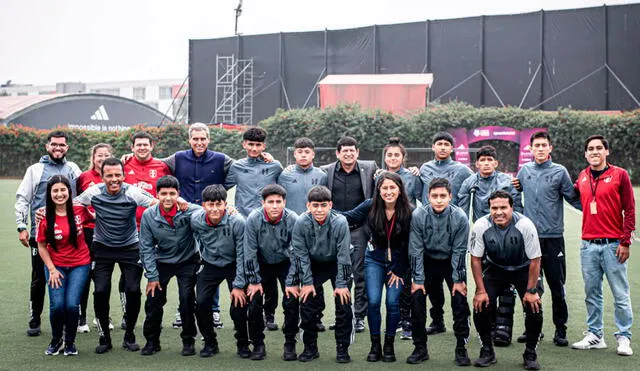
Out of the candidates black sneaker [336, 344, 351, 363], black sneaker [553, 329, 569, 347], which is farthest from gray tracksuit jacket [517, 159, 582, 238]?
black sneaker [336, 344, 351, 363]

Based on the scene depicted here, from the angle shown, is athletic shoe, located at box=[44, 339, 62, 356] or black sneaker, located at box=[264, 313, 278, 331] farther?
black sneaker, located at box=[264, 313, 278, 331]

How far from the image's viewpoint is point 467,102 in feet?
113

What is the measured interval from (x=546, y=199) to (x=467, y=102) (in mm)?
28714

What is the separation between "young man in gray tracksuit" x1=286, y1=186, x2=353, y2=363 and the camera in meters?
5.84

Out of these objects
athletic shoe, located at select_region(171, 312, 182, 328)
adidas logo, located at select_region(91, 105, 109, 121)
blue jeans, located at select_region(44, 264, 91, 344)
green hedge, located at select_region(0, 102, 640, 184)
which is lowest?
Result: athletic shoe, located at select_region(171, 312, 182, 328)

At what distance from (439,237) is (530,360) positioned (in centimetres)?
118

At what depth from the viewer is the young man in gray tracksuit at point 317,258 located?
5.84m

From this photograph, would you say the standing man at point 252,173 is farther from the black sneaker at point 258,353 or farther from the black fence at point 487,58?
the black fence at point 487,58

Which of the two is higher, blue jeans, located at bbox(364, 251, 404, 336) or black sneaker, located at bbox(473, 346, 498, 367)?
blue jeans, located at bbox(364, 251, 404, 336)

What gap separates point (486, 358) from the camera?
564cm

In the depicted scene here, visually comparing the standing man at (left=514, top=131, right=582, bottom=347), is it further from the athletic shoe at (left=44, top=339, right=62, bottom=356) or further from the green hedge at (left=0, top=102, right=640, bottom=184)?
the green hedge at (left=0, top=102, right=640, bottom=184)

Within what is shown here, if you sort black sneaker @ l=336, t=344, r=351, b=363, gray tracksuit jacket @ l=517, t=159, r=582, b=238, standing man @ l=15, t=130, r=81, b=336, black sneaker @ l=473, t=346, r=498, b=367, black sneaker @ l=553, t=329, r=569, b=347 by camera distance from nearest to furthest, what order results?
black sneaker @ l=473, t=346, r=498, b=367 → black sneaker @ l=336, t=344, r=351, b=363 → black sneaker @ l=553, t=329, r=569, b=347 → gray tracksuit jacket @ l=517, t=159, r=582, b=238 → standing man @ l=15, t=130, r=81, b=336

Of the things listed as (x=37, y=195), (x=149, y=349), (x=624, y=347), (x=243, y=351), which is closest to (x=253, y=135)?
(x=37, y=195)

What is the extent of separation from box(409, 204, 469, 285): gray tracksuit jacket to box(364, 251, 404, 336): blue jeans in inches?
10.0
